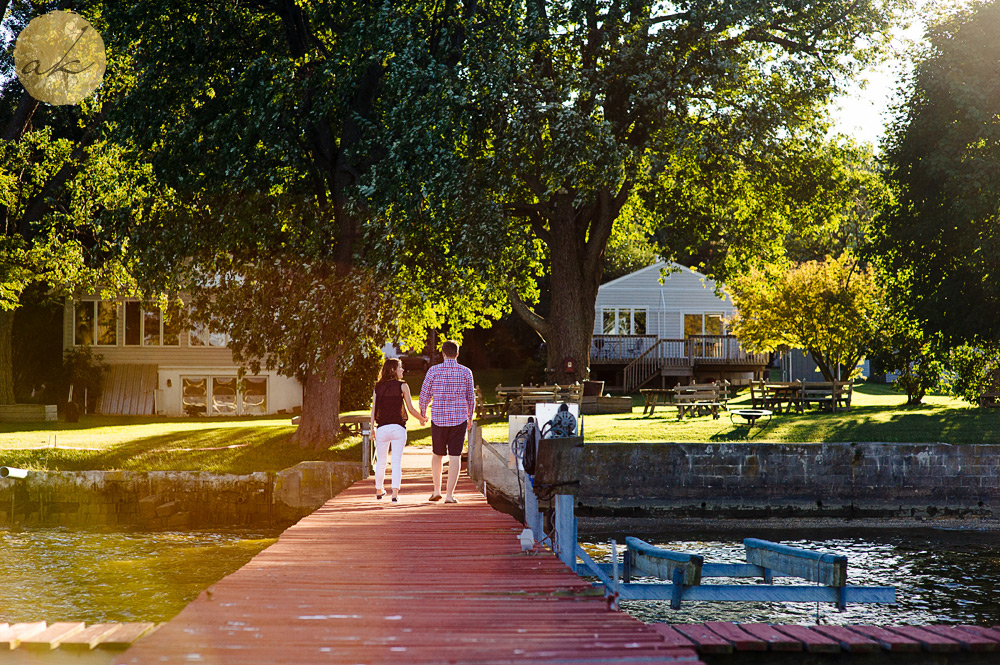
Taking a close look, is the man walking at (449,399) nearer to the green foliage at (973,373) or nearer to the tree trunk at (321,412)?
the tree trunk at (321,412)

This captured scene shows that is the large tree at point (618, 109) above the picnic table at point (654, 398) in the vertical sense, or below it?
above

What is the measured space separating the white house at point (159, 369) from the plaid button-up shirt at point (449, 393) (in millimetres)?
24548

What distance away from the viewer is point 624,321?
46.4 metres

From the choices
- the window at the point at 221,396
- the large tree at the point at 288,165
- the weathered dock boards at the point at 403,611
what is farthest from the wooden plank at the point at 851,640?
the window at the point at 221,396

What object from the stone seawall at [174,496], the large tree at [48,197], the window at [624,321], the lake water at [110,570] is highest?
the large tree at [48,197]

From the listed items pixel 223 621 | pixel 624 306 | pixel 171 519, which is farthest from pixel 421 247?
pixel 624 306

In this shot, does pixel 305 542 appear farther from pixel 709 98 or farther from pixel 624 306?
pixel 624 306

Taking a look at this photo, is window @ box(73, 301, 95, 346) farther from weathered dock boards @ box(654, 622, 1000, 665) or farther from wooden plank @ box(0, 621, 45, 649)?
weathered dock boards @ box(654, 622, 1000, 665)

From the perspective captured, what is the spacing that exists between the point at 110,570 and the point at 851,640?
1059 cm

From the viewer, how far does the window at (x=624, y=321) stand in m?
46.3

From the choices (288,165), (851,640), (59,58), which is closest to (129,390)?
(59,58)

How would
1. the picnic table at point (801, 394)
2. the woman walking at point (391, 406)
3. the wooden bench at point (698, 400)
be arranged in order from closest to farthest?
A: the woman walking at point (391, 406) < the picnic table at point (801, 394) < the wooden bench at point (698, 400)

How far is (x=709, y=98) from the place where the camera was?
81.8 ft

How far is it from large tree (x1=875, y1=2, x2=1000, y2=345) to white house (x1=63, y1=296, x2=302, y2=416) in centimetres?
2130
